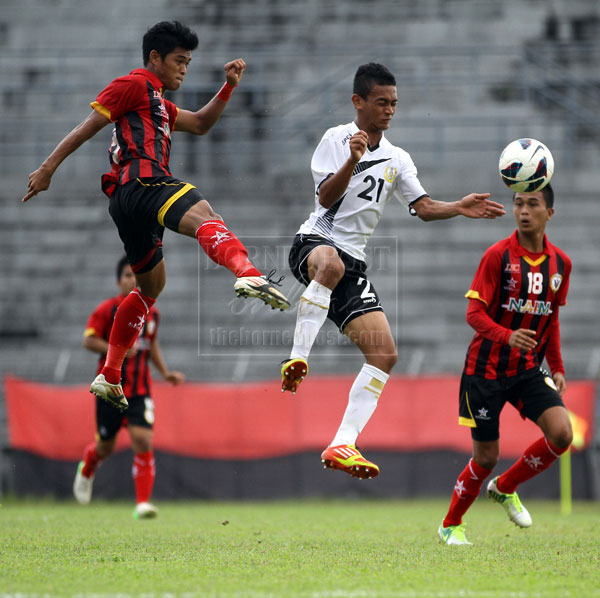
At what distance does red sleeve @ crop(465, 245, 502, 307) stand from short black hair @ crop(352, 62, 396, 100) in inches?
54.3

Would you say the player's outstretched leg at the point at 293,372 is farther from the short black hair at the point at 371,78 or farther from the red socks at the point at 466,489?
the short black hair at the point at 371,78

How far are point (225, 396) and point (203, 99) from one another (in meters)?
7.01

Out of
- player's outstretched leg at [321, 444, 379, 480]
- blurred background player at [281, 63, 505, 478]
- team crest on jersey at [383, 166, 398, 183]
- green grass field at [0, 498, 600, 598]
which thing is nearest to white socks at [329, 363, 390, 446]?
blurred background player at [281, 63, 505, 478]

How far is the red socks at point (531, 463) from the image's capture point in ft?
22.3

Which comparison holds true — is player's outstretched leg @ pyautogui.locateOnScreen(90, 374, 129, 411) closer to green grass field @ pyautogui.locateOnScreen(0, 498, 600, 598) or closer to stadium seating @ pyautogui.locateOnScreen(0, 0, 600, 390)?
green grass field @ pyautogui.locateOnScreen(0, 498, 600, 598)

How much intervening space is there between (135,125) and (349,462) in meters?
2.65

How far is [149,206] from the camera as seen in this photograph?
20.4ft

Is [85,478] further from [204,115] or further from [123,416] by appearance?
[204,115]

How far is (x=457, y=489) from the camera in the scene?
275 inches

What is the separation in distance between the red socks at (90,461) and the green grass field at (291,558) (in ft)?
2.24

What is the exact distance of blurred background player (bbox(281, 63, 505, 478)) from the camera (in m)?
6.35

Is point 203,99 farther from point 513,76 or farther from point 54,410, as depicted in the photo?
point 54,410

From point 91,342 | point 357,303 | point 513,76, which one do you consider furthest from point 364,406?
point 513,76

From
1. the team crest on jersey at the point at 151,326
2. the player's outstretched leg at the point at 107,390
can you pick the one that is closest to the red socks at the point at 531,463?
the player's outstretched leg at the point at 107,390
